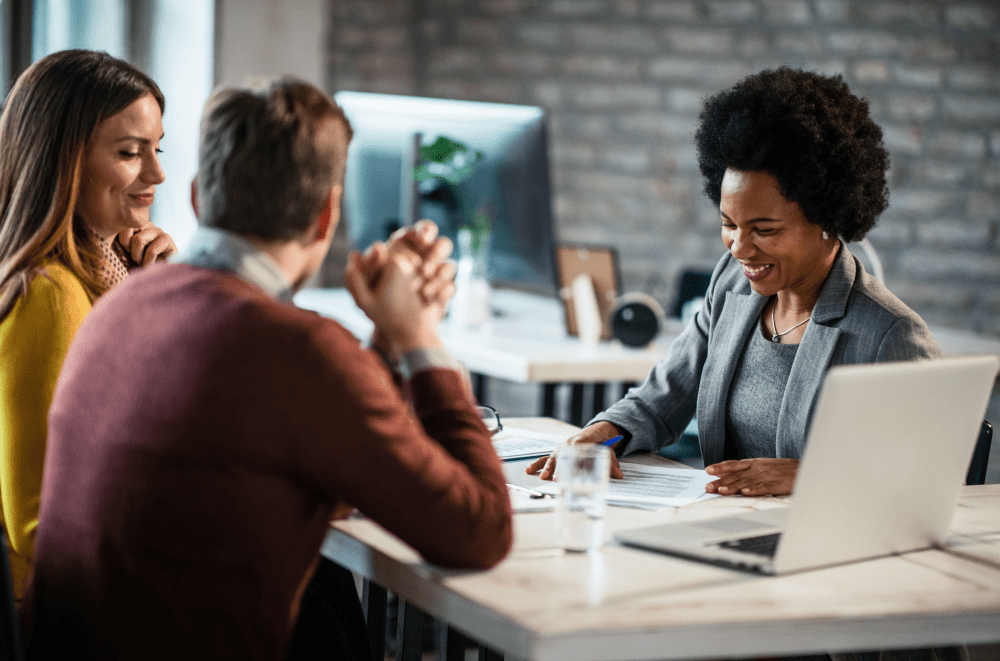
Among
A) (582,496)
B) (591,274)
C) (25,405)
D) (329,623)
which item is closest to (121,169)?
(25,405)

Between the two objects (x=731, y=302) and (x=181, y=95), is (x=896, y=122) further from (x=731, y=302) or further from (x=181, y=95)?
(x=181, y=95)

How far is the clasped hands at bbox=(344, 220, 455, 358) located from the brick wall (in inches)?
125

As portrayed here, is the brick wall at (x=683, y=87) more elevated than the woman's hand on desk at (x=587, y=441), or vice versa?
the brick wall at (x=683, y=87)

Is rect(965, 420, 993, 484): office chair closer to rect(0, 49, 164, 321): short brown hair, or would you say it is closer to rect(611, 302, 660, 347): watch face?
rect(611, 302, 660, 347): watch face

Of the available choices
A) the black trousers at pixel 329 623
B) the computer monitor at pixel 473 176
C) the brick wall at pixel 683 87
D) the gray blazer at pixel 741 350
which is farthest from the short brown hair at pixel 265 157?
→ the brick wall at pixel 683 87

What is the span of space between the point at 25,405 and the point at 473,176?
1.85 m

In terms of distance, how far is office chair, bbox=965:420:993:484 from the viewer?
1.54m

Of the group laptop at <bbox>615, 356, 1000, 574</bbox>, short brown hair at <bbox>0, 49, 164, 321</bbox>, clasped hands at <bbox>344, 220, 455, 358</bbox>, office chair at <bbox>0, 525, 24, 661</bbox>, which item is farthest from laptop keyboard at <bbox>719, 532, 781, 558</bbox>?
short brown hair at <bbox>0, 49, 164, 321</bbox>

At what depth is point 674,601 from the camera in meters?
0.96

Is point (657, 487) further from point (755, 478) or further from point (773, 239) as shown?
point (773, 239)

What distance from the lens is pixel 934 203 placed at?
3912 mm

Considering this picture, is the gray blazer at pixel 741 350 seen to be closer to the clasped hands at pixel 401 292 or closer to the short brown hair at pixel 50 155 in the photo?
the clasped hands at pixel 401 292

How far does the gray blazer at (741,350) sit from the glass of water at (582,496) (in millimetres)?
532

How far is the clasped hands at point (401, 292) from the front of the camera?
107 cm
